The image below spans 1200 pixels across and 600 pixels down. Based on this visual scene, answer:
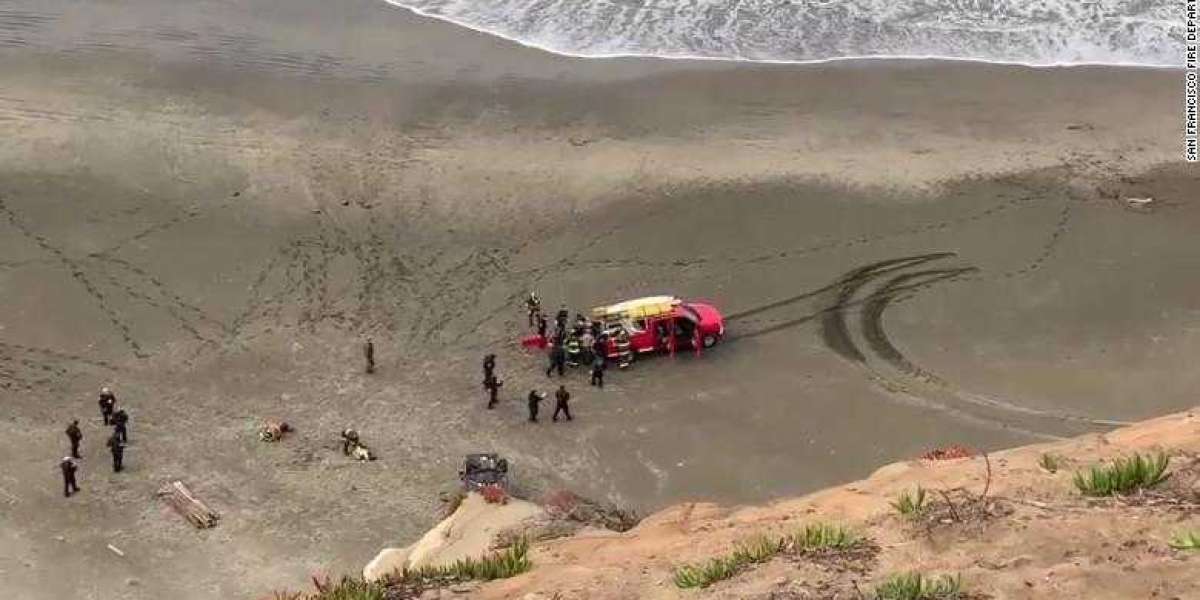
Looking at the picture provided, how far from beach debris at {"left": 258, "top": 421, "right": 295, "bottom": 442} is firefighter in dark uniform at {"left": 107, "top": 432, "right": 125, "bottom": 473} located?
2145 mm

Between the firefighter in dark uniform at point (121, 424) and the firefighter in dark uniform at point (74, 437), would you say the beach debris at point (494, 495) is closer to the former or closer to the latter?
the firefighter in dark uniform at point (121, 424)

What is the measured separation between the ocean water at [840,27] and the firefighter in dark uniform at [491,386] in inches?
586

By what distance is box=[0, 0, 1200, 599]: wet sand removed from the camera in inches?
759

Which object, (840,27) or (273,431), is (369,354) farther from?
(840,27)

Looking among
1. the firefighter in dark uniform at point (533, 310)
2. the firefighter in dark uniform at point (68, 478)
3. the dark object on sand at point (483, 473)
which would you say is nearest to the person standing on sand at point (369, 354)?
the firefighter in dark uniform at point (533, 310)

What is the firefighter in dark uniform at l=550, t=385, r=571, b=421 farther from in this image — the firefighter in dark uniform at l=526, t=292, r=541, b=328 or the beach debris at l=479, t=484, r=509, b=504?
the beach debris at l=479, t=484, r=509, b=504

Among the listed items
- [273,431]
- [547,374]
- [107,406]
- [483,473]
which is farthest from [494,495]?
[107,406]

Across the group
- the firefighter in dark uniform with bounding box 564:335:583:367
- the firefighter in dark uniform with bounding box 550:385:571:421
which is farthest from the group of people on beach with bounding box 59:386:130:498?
the firefighter in dark uniform with bounding box 564:335:583:367

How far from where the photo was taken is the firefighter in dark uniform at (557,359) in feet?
70.8

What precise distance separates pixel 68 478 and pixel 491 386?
22.3 feet

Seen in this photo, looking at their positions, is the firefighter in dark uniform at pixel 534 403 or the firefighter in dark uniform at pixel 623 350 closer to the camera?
the firefighter in dark uniform at pixel 534 403

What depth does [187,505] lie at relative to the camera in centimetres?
1823

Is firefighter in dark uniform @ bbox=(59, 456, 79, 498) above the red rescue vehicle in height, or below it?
below

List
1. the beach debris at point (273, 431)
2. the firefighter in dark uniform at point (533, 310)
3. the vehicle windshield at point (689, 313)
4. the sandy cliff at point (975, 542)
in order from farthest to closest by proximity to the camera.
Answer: the firefighter in dark uniform at point (533, 310)
the vehicle windshield at point (689, 313)
the beach debris at point (273, 431)
the sandy cliff at point (975, 542)
